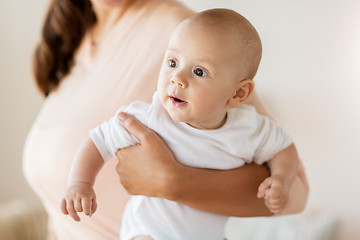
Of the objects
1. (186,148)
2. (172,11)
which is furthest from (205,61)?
(172,11)

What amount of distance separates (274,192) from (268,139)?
0.23 ft

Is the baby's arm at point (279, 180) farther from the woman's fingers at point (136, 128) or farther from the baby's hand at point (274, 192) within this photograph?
the woman's fingers at point (136, 128)

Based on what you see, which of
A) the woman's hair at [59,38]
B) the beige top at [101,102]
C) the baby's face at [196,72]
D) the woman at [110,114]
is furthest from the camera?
the woman's hair at [59,38]

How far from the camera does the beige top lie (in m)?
0.56

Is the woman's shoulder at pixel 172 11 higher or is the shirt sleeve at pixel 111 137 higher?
the woman's shoulder at pixel 172 11

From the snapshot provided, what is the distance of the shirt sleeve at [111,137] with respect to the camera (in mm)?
437

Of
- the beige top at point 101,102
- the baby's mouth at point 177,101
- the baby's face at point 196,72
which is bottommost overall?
the beige top at point 101,102

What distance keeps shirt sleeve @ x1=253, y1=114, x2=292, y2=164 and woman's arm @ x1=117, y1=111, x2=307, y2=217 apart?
0.01 meters

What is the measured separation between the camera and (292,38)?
418 mm

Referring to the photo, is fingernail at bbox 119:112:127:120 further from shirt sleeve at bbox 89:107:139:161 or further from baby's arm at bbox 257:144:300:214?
baby's arm at bbox 257:144:300:214

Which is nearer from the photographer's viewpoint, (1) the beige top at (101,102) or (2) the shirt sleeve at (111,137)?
(2) the shirt sleeve at (111,137)

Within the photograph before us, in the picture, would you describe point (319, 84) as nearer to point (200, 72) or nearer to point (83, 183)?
point (200, 72)

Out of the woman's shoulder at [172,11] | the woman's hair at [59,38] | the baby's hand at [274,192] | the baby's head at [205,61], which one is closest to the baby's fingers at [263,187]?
the baby's hand at [274,192]

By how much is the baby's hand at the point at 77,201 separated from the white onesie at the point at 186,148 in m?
0.06
